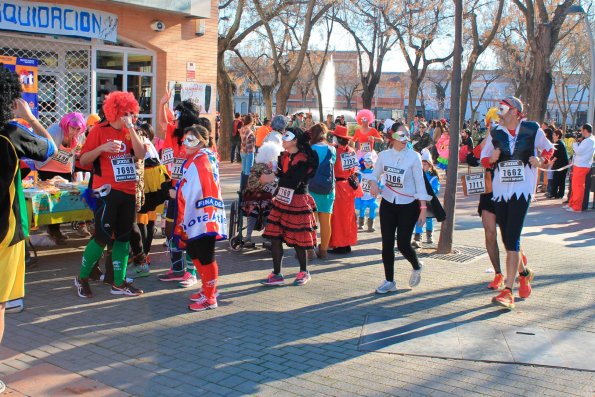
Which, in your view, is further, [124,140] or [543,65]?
[543,65]

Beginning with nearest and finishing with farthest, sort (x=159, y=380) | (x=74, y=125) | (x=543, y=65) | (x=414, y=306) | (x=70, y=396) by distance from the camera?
(x=70, y=396) → (x=159, y=380) → (x=414, y=306) → (x=74, y=125) → (x=543, y=65)

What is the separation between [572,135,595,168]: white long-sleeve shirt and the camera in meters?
15.3

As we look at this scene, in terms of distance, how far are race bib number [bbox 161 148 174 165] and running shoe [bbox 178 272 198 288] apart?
53.7 inches

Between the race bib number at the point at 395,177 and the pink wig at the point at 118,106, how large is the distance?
9.18 ft

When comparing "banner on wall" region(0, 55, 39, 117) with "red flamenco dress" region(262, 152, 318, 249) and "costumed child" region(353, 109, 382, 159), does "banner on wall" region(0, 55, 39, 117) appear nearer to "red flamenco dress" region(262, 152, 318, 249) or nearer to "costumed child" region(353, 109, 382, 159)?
"red flamenco dress" region(262, 152, 318, 249)

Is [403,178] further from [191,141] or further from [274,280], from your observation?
[191,141]

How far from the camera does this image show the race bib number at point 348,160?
912 centimetres

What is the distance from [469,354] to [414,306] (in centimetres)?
143

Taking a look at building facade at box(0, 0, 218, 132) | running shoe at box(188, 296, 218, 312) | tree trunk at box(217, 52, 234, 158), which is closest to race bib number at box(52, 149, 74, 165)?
running shoe at box(188, 296, 218, 312)

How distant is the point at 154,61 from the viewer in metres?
14.5

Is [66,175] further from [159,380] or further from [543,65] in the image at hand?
[543,65]

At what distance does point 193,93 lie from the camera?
1534 centimetres

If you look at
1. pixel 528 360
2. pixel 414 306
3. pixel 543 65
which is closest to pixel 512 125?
pixel 414 306

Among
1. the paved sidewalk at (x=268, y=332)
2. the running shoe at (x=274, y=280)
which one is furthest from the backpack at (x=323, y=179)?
Result: the running shoe at (x=274, y=280)
